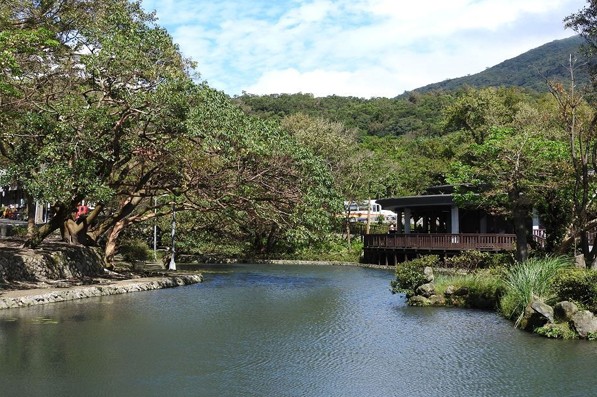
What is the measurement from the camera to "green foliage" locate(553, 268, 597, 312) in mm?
10578

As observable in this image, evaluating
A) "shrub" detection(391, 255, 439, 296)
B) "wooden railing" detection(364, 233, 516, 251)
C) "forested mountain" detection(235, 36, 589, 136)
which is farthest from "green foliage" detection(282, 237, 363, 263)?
"forested mountain" detection(235, 36, 589, 136)

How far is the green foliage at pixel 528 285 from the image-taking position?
1166 centimetres

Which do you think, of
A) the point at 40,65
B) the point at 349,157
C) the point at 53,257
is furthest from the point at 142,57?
the point at 349,157

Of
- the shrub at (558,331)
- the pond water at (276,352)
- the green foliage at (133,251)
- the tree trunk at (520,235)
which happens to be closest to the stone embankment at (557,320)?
the shrub at (558,331)

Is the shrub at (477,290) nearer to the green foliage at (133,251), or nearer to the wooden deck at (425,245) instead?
the wooden deck at (425,245)

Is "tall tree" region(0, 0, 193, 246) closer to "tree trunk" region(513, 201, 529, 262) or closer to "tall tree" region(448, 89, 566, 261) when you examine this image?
"tall tree" region(448, 89, 566, 261)

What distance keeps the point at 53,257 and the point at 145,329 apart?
7727 millimetres

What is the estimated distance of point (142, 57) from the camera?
16.4 m

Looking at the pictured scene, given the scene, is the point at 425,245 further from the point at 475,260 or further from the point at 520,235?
the point at 520,235

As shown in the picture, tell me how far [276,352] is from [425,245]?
21.1m

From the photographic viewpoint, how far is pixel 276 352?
935cm

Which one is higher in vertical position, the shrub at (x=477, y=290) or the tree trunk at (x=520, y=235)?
the tree trunk at (x=520, y=235)

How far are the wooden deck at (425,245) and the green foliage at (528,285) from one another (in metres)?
14.4

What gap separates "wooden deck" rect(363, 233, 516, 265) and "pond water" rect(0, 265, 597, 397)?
13730 millimetres
